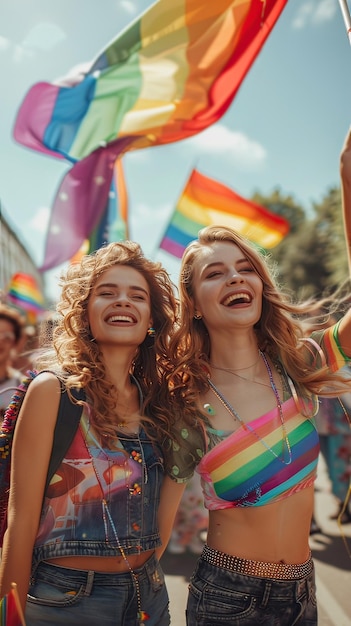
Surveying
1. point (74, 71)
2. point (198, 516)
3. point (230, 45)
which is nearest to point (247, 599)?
point (198, 516)

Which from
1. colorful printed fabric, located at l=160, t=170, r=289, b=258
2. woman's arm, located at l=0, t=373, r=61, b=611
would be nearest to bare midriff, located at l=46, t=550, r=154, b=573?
woman's arm, located at l=0, t=373, r=61, b=611

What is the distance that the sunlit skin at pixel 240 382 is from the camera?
2029mm

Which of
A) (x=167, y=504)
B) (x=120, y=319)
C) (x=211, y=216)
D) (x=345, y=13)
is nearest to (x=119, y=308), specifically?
(x=120, y=319)

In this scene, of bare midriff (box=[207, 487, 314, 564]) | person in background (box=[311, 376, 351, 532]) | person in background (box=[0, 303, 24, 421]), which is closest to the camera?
bare midriff (box=[207, 487, 314, 564])

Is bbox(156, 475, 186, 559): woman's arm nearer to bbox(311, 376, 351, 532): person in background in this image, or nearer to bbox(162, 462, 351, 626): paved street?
bbox(162, 462, 351, 626): paved street

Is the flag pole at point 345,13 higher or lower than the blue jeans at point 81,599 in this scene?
higher

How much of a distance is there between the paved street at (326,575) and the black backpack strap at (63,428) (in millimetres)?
2088

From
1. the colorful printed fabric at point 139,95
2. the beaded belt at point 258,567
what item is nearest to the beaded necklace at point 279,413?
the beaded belt at point 258,567

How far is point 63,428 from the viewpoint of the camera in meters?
1.92

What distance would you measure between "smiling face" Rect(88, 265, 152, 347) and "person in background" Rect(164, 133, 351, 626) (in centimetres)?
27

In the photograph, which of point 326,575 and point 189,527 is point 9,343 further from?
point 326,575

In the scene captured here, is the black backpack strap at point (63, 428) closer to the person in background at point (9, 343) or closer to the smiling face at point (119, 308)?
the smiling face at point (119, 308)

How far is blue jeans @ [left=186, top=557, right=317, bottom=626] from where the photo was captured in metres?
1.94

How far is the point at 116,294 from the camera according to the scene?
2.28 m
